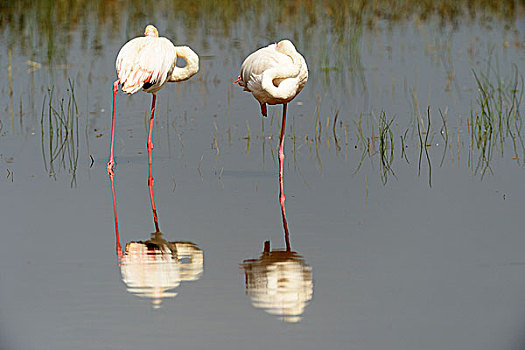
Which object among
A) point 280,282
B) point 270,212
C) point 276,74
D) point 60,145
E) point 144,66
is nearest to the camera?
point 280,282

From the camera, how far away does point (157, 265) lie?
242 inches

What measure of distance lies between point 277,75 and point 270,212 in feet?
4.47

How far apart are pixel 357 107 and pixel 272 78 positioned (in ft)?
9.82

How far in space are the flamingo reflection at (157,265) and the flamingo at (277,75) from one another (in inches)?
60.0

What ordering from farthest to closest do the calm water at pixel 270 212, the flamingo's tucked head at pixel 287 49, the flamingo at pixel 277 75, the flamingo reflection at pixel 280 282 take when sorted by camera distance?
the flamingo's tucked head at pixel 287 49 < the flamingo at pixel 277 75 < the flamingo reflection at pixel 280 282 < the calm water at pixel 270 212

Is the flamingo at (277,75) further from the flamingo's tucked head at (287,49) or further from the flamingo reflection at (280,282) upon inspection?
the flamingo reflection at (280,282)

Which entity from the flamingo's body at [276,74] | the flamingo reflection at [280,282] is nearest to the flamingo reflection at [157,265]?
the flamingo reflection at [280,282]

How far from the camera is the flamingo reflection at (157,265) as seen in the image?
5711 mm

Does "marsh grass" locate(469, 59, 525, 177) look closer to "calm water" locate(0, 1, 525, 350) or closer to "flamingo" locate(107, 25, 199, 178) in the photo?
"calm water" locate(0, 1, 525, 350)

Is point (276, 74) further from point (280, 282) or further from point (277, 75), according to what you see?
point (280, 282)

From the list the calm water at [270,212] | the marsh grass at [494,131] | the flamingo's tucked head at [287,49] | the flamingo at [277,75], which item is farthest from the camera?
the marsh grass at [494,131]

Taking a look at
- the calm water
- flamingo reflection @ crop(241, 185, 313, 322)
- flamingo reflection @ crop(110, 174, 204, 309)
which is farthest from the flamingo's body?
flamingo reflection @ crop(241, 185, 313, 322)

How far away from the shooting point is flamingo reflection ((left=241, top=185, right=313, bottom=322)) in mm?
5375

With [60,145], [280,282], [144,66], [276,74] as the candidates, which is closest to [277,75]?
[276,74]
